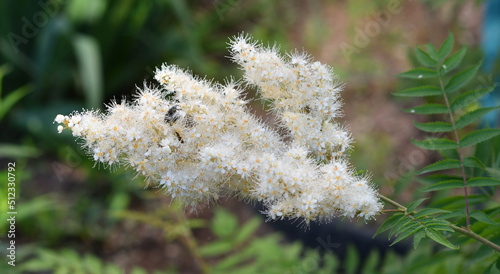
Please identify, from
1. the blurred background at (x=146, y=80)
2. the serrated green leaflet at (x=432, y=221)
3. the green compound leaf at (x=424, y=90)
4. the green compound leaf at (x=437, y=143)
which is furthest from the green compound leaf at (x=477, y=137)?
the blurred background at (x=146, y=80)

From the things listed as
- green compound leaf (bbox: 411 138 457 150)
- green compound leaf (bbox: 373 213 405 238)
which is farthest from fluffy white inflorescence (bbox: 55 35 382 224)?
green compound leaf (bbox: 411 138 457 150)

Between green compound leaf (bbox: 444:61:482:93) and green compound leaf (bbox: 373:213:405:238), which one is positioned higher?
green compound leaf (bbox: 444:61:482:93)

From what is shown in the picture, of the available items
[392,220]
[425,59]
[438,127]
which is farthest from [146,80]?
[392,220]

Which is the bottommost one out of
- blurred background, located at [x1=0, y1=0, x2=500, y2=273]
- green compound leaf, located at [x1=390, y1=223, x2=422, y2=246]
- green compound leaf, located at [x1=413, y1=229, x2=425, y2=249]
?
green compound leaf, located at [x1=413, y1=229, x2=425, y2=249]

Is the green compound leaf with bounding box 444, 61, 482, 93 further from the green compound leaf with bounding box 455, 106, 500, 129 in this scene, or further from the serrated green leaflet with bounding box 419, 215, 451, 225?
the serrated green leaflet with bounding box 419, 215, 451, 225

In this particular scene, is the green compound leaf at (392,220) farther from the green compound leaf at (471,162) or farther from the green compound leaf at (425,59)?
the green compound leaf at (425,59)

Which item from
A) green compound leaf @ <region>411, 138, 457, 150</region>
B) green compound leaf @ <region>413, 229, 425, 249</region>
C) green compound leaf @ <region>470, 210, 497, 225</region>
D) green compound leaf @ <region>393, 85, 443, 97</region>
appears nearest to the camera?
green compound leaf @ <region>413, 229, 425, 249</region>

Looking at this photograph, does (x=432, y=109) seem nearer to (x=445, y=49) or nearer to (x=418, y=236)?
(x=445, y=49)
